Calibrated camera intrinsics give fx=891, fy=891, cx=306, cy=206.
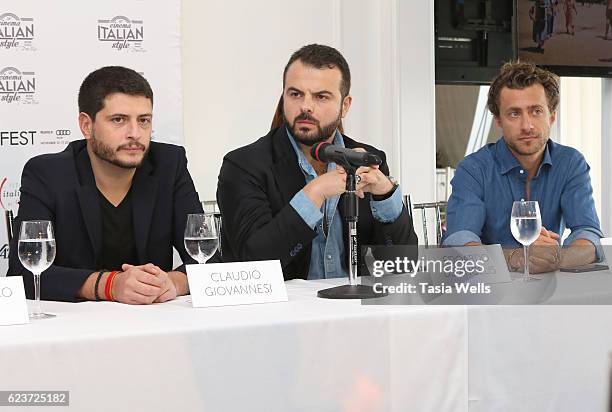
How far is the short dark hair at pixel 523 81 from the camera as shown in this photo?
279 cm

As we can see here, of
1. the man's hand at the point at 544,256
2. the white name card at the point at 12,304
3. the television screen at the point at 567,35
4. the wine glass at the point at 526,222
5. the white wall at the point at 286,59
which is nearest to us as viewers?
the white name card at the point at 12,304

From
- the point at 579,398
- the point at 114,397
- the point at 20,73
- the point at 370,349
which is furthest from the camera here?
the point at 20,73

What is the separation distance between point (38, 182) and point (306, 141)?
2.47ft

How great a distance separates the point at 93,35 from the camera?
4176mm

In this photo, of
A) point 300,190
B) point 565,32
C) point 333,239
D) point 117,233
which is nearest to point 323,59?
point 300,190

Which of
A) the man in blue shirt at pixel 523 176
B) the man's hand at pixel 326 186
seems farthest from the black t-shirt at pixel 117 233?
the man in blue shirt at pixel 523 176

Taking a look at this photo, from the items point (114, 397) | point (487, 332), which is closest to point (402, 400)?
point (487, 332)

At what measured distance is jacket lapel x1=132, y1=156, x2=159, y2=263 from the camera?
8.09ft

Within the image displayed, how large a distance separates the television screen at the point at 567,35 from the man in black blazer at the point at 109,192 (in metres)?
3.14

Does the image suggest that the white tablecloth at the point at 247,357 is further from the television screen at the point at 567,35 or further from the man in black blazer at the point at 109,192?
the television screen at the point at 567,35

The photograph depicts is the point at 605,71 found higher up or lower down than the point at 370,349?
higher up

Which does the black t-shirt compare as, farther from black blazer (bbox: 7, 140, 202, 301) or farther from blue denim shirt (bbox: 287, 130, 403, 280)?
blue denim shirt (bbox: 287, 130, 403, 280)

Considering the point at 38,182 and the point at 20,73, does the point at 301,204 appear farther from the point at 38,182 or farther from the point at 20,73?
the point at 20,73

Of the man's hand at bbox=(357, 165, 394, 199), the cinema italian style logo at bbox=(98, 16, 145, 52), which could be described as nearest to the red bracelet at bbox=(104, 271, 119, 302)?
the man's hand at bbox=(357, 165, 394, 199)
